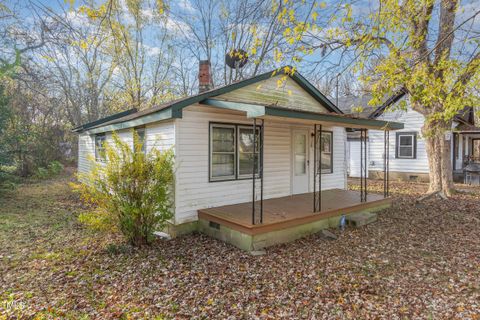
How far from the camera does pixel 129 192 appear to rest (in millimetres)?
5012

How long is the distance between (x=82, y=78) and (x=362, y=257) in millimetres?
20374

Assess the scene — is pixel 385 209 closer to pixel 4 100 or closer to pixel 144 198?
pixel 144 198

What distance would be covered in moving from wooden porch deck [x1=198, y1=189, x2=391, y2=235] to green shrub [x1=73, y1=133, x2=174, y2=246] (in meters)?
1.17

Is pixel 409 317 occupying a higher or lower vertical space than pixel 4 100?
lower

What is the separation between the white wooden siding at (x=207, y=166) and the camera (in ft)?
18.9

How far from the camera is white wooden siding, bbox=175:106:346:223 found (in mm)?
5773

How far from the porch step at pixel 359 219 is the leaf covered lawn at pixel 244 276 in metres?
0.28

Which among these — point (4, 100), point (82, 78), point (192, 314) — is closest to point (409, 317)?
point (192, 314)

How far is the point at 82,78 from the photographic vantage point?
18.8m

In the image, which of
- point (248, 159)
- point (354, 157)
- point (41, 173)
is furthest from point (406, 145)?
point (41, 173)

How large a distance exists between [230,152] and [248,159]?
23.8 inches

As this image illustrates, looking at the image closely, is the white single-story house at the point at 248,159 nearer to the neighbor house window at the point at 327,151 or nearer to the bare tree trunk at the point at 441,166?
the neighbor house window at the point at 327,151

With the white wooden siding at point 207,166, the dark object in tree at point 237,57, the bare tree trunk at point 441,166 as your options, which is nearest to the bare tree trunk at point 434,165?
the bare tree trunk at point 441,166

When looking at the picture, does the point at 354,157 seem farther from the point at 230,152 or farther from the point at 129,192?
the point at 129,192
